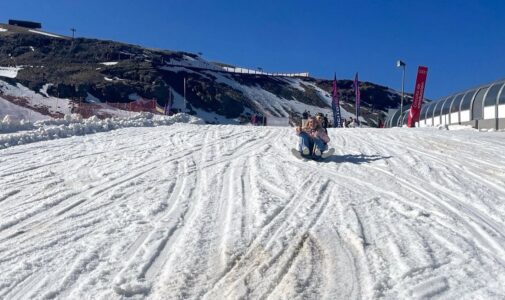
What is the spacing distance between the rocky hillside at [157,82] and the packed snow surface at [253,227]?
5276 cm

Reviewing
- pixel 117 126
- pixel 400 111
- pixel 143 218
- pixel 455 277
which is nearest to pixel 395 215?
pixel 455 277

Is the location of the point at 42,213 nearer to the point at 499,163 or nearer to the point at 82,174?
the point at 82,174

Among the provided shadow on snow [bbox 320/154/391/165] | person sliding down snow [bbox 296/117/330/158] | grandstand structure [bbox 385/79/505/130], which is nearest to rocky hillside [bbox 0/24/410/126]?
grandstand structure [bbox 385/79/505/130]

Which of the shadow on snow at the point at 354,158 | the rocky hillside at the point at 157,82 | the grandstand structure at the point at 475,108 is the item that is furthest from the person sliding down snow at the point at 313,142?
the rocky hillside at the point at 157,82

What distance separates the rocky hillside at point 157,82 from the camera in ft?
245

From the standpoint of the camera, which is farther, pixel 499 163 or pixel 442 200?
pixel 499 163

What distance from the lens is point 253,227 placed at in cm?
662

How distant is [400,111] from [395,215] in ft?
128

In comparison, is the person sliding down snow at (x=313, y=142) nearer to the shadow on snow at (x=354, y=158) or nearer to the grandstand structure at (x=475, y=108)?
the shadow on snow at (x=354, y=158)

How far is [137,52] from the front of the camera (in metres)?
114

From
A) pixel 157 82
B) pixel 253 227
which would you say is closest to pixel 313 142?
pixel 253 227

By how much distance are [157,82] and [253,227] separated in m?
76.4

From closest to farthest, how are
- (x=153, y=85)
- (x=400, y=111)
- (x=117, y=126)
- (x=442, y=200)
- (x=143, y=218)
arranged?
(x=143, y=218) < (x=442, y=200) < (x=117, y=126) < (x=400, y=111) < (x=153, y=85)

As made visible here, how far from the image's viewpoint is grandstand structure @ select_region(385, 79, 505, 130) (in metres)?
26.2
